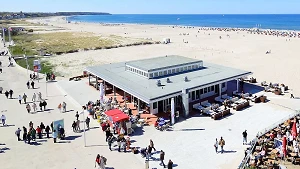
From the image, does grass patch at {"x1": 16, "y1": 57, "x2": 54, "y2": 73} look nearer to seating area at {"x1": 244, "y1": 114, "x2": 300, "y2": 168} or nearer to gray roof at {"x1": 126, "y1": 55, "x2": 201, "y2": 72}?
gray roof at {"x1": 126, "y1": 55, "x2": 201, "y2": 72}

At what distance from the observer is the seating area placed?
1472 cm

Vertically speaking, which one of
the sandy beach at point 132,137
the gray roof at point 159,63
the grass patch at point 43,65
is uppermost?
the gray roof at point 159,63

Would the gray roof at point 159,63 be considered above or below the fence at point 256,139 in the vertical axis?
above

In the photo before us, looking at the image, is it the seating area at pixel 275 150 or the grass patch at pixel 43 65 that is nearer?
the seating area at pixel 275 150

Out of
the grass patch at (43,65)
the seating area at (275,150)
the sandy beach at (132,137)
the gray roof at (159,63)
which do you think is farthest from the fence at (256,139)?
the grass patch at (43,65)

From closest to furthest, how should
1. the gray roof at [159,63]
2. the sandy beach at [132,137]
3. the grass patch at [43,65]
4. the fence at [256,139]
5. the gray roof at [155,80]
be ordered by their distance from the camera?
the fence at [256,139] → the sandy beach at [132,137] → the gray roof at [155,80] → the gray roof at [159,63] → the grass patch at [43,65]

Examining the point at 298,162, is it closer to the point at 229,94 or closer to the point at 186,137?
the point at 186,137

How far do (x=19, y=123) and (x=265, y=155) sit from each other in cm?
1720

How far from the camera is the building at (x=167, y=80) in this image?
22.6m

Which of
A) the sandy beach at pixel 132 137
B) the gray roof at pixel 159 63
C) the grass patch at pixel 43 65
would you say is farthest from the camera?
the grass patch at pixel 43 65

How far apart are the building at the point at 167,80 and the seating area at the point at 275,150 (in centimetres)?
699

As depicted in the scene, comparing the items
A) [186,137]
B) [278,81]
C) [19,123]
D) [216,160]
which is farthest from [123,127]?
[278,81]

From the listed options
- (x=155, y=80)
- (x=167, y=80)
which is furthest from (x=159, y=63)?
(x=167, y=80)

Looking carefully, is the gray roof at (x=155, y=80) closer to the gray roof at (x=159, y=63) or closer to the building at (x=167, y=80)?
the building at (x=167, y=80)
